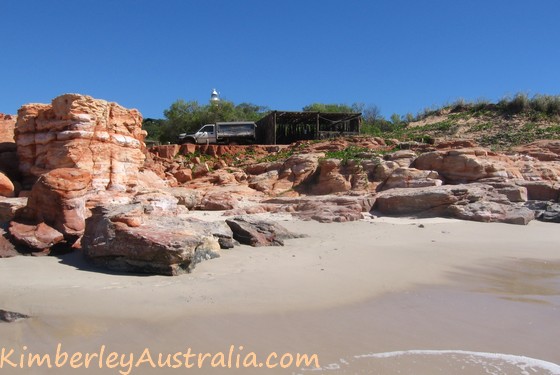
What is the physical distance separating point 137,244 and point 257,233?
9.92 ft

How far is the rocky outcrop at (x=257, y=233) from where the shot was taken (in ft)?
27.2

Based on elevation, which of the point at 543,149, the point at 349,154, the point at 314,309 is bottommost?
the point at 314,309

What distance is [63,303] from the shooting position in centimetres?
450

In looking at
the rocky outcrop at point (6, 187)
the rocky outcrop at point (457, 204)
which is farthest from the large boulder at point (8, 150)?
the rocky outcrop at point (457, 204)

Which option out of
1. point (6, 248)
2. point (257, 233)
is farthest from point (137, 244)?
point (257, 233)

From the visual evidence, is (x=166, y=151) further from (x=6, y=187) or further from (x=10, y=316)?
(x=10, y=316)

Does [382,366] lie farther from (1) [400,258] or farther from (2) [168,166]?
(2) [168,166]

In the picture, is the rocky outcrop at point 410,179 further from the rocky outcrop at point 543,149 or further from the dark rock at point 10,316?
the dark rock at point 10,316

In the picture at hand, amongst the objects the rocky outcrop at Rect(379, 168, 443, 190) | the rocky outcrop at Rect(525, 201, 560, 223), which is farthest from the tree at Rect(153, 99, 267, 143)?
the rocky outcrop at Rect(525, 201, 560, 223)

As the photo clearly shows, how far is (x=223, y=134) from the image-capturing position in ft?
83.4

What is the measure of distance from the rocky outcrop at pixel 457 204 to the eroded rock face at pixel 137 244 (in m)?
7.47

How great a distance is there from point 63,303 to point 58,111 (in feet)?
27.5

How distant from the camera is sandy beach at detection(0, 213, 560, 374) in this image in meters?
3.65

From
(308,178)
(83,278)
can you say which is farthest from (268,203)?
(83,278)
